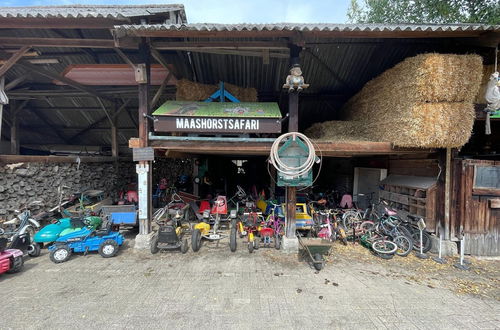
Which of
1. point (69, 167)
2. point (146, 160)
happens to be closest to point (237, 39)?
point (146, 160)

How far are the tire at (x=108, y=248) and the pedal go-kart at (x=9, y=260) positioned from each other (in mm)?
1255

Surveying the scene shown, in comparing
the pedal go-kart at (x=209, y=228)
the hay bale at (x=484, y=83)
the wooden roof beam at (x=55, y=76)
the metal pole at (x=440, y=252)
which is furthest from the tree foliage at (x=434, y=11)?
the wooden roof beam at (x=55, y=76)

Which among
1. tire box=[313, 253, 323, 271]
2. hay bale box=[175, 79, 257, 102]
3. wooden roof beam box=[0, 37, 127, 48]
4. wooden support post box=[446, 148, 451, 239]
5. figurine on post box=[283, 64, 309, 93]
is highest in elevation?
wooden roof beam box=[0, 37, 127, 48]

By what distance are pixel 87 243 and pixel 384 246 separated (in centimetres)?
701

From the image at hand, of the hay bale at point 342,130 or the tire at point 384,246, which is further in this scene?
the hay bale at point 342,130

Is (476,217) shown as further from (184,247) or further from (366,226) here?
(184,247)

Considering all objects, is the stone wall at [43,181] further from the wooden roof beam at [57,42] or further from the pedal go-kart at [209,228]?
the pedal go-kart at [209,228]

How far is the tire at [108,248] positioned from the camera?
4551mm

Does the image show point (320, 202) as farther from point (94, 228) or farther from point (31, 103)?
point (31, 103)

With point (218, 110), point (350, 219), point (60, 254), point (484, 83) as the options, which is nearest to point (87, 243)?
point (60, 254)

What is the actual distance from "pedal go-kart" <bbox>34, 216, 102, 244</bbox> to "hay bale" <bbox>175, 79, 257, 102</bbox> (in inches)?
158

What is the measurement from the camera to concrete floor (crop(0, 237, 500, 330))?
278 centimetres

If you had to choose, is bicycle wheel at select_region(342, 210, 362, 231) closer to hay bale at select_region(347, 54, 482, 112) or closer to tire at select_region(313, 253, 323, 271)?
tire at select_region(313, 253, 323, 271)

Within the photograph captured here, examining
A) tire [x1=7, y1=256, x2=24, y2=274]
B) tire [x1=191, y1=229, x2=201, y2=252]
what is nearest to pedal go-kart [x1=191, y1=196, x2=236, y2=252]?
tire [x1=191, y1=229, x2=201, y2=252]
